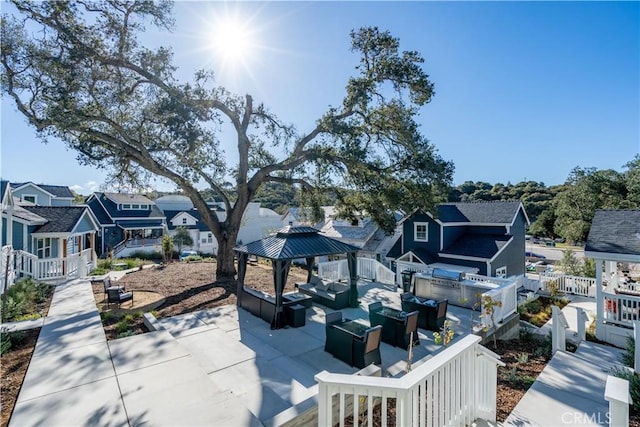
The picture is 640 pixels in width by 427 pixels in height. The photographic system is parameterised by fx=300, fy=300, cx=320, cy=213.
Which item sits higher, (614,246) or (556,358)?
(614,246)

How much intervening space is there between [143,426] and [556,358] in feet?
26.1

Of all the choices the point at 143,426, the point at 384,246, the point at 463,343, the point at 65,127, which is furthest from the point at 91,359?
the point at 384,246

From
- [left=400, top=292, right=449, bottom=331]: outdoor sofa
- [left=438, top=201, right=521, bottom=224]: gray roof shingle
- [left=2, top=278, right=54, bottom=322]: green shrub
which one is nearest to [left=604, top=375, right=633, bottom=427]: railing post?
[left=400, top=292, right=449, bottom=331]: outdoor sofa

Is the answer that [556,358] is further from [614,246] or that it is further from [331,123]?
[331,123]

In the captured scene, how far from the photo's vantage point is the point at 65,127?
10.3 m

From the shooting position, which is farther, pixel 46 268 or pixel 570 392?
pixel 46 268

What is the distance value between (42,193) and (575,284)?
40.4 m

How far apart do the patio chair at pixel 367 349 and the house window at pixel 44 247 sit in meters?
18.0

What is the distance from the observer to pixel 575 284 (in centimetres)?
1541

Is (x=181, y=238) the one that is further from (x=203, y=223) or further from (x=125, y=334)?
(x=125, y=334)

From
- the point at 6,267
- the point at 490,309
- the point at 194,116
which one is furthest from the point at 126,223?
the point at 490,309

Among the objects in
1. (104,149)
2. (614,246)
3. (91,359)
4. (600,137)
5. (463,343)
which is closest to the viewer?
(463,343)

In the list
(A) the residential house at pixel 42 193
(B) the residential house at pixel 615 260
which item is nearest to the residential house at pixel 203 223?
(A) the residential house at pixel 42 193

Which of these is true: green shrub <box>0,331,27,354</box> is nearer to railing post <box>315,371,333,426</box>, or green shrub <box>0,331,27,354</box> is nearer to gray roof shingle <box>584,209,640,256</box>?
railing post <box>315,371,333,426</box>
